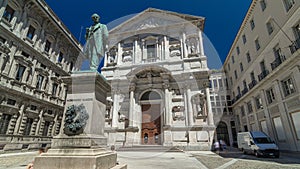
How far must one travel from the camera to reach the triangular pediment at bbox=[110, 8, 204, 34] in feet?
72.2

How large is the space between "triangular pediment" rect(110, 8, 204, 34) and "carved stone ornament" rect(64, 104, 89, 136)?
64.4 ft

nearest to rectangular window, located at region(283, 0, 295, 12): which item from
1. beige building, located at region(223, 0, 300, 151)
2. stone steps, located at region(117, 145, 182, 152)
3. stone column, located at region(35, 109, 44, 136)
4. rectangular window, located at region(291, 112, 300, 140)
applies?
beige building, located at region(223, 0, 300, 151)

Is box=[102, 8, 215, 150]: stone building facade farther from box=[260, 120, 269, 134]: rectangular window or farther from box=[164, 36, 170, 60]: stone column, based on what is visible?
box=[260, 120, 269, 134]: rectangular window

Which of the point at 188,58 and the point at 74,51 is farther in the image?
the point at 74,51

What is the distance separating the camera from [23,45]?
1608cm

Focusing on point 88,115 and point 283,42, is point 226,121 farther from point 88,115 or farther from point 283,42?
point 88,115

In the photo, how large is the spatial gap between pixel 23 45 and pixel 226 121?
104 ft

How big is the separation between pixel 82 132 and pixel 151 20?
21.5m

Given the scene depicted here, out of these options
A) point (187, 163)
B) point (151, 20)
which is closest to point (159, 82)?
point (151, 20)

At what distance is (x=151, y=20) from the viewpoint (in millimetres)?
23078

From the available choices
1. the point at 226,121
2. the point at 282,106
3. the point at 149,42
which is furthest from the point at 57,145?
the point at 226,121

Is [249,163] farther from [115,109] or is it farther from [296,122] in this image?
[115,109]

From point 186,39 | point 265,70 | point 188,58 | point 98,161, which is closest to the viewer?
point 98,161

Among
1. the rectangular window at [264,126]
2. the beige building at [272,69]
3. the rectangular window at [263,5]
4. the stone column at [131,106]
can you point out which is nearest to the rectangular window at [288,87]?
the beige building at [272,69]
